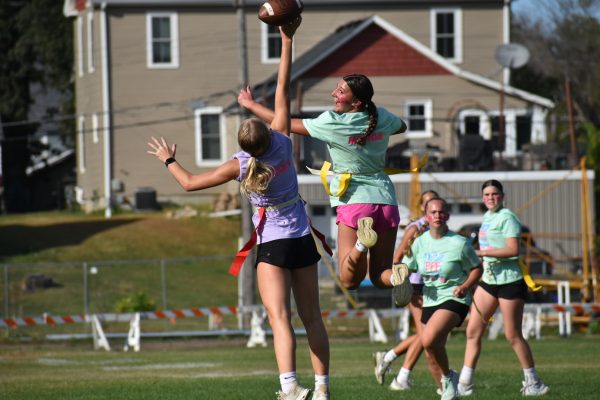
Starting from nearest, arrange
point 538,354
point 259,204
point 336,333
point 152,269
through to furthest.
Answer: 1. point 259,204
2. point 538,354
3. point 336,333
4. point 152,269

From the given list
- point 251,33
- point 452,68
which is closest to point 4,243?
point 251,33

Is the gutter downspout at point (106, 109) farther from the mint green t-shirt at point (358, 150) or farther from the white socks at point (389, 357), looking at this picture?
the mint green t-shirt at point (358, 150)

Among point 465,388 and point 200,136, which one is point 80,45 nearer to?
point 200,136

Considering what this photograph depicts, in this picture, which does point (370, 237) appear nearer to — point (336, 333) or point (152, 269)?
point (336, 333)

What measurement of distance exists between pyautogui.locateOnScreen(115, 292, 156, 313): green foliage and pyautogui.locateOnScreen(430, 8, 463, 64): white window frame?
19.1m

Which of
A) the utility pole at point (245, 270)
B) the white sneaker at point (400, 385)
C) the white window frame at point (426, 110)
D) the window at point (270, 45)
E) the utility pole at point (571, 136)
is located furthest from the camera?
the window at point (270, 45)

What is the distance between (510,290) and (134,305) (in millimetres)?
17296

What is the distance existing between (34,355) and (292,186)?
1392 centimetres

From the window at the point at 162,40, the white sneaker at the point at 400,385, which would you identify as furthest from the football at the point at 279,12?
the window at the point at 162,40

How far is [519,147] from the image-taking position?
1623 inches

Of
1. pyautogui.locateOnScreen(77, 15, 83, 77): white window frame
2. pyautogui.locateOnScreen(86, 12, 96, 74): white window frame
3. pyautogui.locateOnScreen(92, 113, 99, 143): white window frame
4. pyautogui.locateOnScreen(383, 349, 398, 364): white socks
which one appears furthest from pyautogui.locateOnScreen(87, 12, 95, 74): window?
pyautogui.locateOnScreen(383, 349, 398, 364): white socks

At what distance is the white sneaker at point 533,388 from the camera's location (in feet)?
39.0

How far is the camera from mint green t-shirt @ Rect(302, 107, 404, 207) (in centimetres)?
952

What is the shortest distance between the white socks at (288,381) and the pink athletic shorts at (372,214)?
5.29 feet
